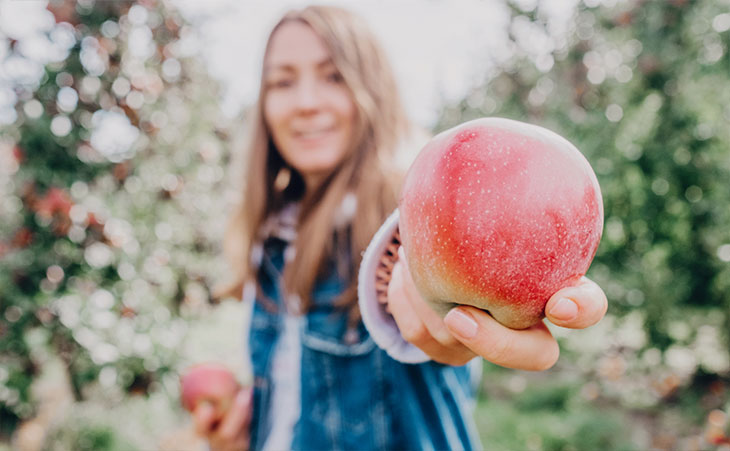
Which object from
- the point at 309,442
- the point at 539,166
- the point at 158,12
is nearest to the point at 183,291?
the point at 158,12

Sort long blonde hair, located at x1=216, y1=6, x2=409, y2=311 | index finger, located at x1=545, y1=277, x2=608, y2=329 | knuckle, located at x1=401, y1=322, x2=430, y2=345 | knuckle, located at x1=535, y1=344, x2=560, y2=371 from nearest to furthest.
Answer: index finger, located at x1=545, y1=277, x2=608, y2=329 < knuckle, located at x1=535, y1=344, x2=560, y2=371 < knuckle, located at x1=401, y1=322, x2=430, y2=345 < long blonde hair, located at x1=216, y1=6, x2=409, y2=311

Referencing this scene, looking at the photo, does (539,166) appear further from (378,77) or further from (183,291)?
(183,291)

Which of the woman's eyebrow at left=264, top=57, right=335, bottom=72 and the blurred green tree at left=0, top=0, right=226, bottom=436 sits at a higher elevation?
the woman's eyebrow at left=264, top=57, right=335, bottom=72

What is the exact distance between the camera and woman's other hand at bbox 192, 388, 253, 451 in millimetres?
1719

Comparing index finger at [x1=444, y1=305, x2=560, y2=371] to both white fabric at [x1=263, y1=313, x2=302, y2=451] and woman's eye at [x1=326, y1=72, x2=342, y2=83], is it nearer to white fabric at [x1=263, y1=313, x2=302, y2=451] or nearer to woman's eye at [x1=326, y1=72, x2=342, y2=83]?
white fabric at [x1=263, y1=313, x2=302, y2=451]

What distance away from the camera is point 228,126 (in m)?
3.42

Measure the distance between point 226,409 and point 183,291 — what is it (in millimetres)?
1206

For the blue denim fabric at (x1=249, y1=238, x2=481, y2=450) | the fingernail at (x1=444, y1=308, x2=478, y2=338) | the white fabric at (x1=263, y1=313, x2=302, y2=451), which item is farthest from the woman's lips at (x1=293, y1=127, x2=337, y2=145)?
the fingernail at (x1=444, y1=308, x2=478, y2=338)

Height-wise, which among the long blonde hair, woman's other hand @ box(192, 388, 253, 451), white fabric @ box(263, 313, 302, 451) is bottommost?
woman's other hand @ box(192, 388, 253, 451)

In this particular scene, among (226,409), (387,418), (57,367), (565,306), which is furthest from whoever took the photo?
(57,367)

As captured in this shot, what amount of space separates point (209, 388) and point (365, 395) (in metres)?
0.73

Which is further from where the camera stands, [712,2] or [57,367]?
[57,367]

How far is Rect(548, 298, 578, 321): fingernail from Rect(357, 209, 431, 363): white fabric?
1.09 feet

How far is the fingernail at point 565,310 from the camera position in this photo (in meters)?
0.64
